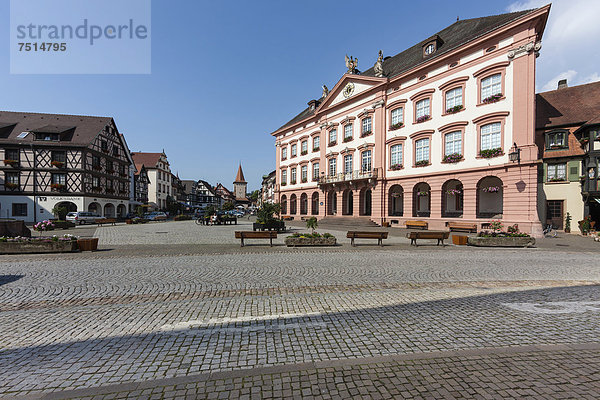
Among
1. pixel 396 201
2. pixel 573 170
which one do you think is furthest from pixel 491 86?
pixel 396 201

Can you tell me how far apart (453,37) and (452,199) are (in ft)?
48.8

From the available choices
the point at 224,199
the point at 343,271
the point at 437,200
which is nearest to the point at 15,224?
the point at 343,271

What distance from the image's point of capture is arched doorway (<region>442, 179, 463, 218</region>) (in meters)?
23.0

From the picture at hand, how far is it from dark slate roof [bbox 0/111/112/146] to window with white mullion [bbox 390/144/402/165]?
119 ft

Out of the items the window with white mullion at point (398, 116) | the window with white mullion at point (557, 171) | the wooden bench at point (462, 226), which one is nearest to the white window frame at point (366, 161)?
the window with white mullion at point (398, 116)

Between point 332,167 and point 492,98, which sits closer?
point 492,98

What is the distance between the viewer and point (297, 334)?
3.72 meters

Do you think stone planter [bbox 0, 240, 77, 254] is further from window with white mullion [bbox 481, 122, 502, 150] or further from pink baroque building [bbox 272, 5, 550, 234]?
window with white mullion [bbox 481, 122, 502, 150]

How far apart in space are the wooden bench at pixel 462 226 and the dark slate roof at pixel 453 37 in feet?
45.9

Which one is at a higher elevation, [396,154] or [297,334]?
[396,154]

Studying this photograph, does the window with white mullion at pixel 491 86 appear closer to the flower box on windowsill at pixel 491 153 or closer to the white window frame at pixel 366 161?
the flower box on windowsill at pixel 491 153

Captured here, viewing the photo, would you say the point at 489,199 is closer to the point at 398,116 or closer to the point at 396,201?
the point at 396,201

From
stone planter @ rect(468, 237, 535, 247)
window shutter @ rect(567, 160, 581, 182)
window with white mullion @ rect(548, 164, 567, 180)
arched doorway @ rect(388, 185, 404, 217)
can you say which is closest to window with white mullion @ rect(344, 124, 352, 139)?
arched doorway @ rect(388, 185, 404, 217)

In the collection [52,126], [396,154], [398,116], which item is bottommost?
[396,154]
